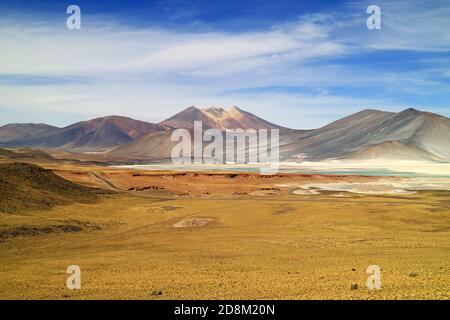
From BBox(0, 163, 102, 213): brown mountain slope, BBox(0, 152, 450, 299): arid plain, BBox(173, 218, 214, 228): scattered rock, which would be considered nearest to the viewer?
BBox(0, 152, 450, 299): arid plain

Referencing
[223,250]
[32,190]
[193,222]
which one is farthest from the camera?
[32,190]

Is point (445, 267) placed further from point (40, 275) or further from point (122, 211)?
point (122, 211)

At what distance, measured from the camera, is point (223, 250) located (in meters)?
26.0

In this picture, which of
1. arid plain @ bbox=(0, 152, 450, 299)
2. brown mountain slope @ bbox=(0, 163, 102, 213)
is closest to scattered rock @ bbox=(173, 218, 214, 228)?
arid plain @ bbox=(0, 152, 450, 299)

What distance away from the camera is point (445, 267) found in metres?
19.5

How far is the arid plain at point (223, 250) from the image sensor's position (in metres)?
16.8

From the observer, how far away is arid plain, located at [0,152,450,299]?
16766mm

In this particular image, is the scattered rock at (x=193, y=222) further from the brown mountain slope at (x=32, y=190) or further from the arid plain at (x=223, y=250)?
the brown mountain slope at (x=32, y=190)

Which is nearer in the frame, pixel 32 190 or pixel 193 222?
pixel 193 222

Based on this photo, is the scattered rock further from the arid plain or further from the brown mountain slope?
the brown mountain slope

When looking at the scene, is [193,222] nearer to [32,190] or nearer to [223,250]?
[223,250]

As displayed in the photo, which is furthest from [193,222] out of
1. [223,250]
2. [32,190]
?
[32,190]
